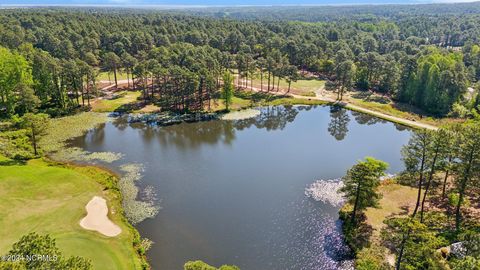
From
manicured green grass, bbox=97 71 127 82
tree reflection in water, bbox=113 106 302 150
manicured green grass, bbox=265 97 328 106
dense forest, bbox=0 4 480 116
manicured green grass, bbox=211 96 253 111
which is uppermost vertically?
dense forest, bbox=0 4 480 116

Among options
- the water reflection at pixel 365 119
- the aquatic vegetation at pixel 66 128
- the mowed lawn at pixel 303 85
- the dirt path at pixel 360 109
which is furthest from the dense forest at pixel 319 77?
the dirt path at pixel 360 109

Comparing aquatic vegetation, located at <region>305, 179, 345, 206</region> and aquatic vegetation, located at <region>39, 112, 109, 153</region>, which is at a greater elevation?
aquatic vegetation, located at <region>39, 112, 109, 153</region>

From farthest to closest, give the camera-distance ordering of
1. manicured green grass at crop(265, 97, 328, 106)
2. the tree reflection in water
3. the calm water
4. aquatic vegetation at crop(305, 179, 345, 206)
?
manicured green grass at crop(265, 97, 328, 106) → the tree reflection in water → aquatic vegetation at crop(305, 179, 345, 206) → the calm water

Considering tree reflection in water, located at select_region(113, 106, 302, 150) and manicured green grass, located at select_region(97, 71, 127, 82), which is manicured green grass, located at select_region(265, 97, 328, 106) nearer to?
tree reflection in water, located at select_region(113, 106, 302, 150)

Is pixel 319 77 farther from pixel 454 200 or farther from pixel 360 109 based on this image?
pixel 454 200

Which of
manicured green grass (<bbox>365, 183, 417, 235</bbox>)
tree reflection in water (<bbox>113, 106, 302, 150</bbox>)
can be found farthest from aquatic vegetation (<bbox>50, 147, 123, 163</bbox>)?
manicured green grass (<bbox>365, 183, 417, 235</bbox>)

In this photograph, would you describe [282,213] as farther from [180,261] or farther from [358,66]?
[358,66]

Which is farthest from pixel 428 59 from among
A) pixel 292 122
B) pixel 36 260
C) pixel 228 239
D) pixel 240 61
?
pixel 36 260

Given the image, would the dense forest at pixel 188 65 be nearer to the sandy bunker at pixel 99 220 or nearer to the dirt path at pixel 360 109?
the dirt path at pixel 360 109
